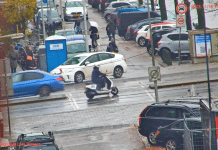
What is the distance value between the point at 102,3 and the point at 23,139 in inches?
1812

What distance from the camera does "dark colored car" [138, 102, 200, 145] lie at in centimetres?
1436

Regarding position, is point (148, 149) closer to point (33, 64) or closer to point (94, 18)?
point (33, 64)

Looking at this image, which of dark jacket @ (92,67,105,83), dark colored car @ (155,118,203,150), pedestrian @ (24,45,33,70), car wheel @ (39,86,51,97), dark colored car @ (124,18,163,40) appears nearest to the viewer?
dark colored car @ (155,118,203,150)

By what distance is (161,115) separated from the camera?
1492cm

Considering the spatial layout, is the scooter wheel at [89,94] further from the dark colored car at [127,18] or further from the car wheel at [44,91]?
the dark colored car at [127,18]

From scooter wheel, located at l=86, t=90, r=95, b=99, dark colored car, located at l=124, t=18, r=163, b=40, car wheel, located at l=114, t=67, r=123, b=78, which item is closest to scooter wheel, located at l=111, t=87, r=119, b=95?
scooter wheel, located at l=86, t=90, r=95, b=99

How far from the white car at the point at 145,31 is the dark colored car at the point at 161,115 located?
2092cm

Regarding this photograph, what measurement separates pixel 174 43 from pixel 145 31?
18.6 ft

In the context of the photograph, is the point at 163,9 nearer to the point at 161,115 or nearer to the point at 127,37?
the point at 127,37

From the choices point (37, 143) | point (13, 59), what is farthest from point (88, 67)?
point (37, 143)

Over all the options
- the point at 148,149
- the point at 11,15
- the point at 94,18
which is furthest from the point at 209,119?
the point at 94,18

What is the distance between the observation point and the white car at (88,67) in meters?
26.0

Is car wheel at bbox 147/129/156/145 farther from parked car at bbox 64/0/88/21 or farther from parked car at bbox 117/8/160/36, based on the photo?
parked car at bbox 64/0/88/21

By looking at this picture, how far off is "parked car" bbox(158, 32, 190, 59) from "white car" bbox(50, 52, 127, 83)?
191 inches
